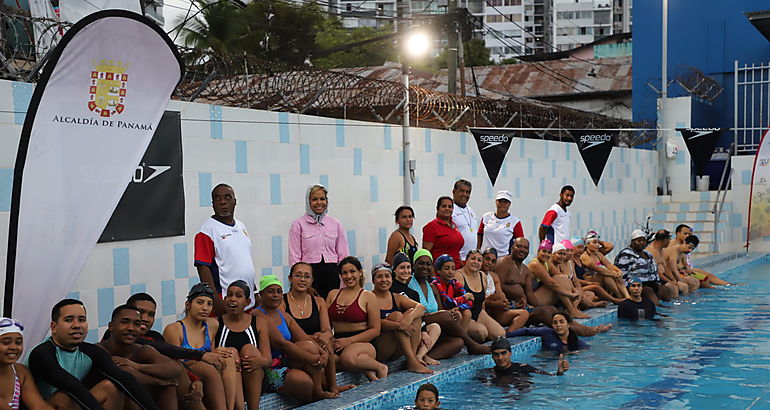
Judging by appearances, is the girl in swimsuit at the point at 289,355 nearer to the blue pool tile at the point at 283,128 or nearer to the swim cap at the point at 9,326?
the swim cap at the point at 9,326

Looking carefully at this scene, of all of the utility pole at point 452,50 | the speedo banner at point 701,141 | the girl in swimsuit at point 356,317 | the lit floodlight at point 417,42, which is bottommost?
the girl in swimsuit at point 356,317

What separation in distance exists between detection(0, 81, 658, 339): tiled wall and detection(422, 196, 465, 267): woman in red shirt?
4.39 ft

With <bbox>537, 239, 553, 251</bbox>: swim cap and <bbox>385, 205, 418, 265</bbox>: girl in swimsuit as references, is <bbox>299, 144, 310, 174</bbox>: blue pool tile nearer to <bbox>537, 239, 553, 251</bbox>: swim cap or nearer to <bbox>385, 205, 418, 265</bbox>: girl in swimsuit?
<bbox>385, 205, 418, 265</bbox>: girl in swimsuit

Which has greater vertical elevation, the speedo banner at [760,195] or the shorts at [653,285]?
the speedo banner at [760,195]

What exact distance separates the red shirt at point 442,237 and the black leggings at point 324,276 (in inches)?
56.2

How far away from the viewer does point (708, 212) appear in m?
19.4

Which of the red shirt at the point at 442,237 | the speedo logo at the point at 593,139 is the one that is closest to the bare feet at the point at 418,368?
the red shirt at the point at 442,237

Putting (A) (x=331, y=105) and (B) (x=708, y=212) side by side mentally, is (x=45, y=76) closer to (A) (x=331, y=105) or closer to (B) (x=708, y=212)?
(A) (x=331, y=105)

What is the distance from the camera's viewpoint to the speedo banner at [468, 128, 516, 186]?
12.5 m

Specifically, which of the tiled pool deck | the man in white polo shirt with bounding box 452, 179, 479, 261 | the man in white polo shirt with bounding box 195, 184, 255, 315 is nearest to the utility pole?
the man in white polo shirt with bounding box 452, 179, 479, 261

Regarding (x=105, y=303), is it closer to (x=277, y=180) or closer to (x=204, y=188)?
(x=204, y=188)

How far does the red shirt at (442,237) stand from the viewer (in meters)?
9.16

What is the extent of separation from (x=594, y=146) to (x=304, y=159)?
229 inches

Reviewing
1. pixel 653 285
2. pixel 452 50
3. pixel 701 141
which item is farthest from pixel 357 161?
pixel 452 50
